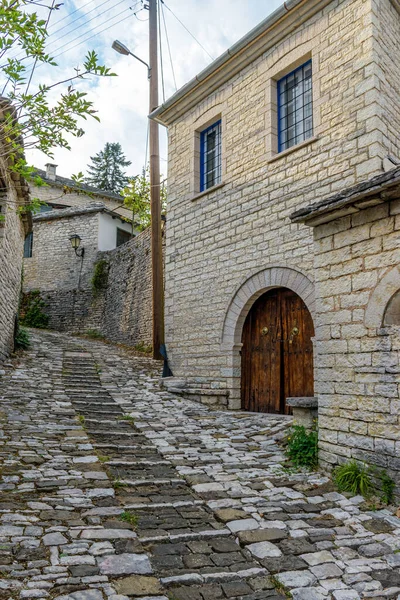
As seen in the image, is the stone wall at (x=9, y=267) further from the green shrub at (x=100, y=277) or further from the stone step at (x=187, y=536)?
the green shrub at (x=100, y=277)

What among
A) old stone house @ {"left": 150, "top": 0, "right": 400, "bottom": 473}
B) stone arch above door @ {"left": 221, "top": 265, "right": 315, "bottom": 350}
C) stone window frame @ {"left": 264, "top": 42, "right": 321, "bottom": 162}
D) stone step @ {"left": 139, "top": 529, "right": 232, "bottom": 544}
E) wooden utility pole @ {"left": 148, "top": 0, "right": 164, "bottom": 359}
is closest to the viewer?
stone step @ {"left": 139, "top": 529, "right": 232, "bottom": 544}

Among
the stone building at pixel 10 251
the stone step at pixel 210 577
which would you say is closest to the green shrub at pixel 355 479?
Result: the stone step at pixel 210 577

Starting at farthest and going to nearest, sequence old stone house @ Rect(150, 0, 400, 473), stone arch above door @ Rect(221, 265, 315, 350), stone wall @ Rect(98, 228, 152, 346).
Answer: stone wall @ Rect(98, 228, 152, 346)
stone arch above door @ Rect(221, 265, 315, 350)
old stone house @ Rect(150, 0, 400, 473)

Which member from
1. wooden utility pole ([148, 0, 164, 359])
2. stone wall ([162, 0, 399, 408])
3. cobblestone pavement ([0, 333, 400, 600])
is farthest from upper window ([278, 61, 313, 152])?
wooden utility pole ([148, 0, 164, 359])

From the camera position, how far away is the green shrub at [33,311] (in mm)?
20203

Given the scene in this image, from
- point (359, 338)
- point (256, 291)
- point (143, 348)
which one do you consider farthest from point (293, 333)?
point (143, 348)

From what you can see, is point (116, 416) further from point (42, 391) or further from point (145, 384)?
point (145, 384)

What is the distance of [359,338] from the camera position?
14.3ft

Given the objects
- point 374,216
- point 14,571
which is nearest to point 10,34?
point 374,216

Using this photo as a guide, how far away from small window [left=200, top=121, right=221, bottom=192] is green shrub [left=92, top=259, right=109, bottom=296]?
10.6m

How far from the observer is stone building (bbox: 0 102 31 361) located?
8.66 metres

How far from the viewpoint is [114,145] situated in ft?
120

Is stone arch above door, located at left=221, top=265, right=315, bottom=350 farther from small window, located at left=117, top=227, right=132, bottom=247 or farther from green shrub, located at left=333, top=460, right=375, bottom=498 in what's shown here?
small window, located at left=117, top=227, right=132, bottom=247

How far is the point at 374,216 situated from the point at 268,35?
487cm
